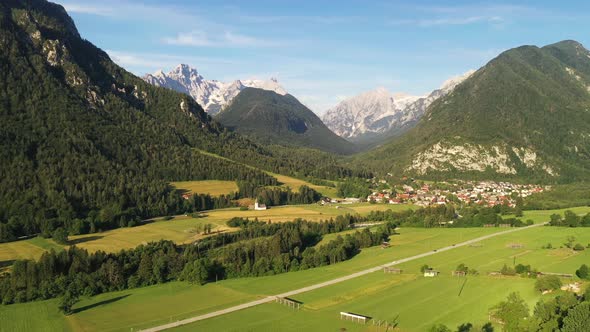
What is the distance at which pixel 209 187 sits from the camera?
560 ft

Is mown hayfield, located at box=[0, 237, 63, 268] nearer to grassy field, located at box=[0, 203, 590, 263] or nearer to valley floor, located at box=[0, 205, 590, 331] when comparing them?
grassy field, located at box=[0, 203, 590, 263]

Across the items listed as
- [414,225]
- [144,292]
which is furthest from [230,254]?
[414,225]

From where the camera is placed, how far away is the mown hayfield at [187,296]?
5991cm

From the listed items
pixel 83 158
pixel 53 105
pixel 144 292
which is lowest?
pixel 144 292

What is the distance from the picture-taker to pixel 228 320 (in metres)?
59.0

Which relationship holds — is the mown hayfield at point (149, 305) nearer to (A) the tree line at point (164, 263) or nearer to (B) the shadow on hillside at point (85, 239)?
(A) the tree line at point (164, 263)

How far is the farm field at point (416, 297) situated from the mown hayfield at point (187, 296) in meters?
5.14

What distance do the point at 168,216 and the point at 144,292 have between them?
63.2 metres

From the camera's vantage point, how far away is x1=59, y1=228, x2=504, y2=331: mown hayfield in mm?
59906

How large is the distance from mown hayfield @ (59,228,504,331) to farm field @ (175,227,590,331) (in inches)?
202

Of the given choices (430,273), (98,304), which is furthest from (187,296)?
(430,273)

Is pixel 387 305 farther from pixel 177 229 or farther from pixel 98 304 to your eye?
pixel 177 229

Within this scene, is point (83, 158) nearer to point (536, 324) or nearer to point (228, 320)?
point (228, 320)

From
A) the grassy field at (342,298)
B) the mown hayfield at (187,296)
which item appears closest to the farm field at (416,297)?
the grassy field at (342,298)
